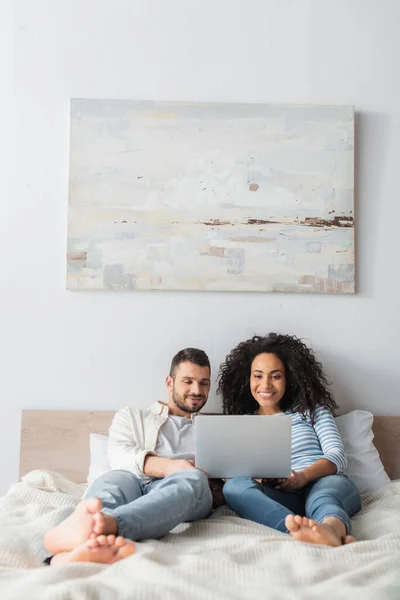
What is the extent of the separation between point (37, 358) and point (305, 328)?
0.99m

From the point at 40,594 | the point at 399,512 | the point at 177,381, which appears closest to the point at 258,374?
the point at 177,381

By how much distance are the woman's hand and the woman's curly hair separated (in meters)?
0.33

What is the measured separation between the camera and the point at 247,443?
1.80 metres

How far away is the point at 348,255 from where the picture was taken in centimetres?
245

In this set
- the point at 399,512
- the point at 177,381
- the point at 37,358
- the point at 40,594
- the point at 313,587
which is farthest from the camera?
the point at 37,358

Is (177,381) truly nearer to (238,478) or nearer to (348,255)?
(238,478)

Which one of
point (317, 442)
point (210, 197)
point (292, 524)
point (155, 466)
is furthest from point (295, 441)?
point (210, 197)

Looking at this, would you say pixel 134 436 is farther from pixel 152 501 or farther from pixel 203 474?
pixel 152 501

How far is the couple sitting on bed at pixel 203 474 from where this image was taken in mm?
1429

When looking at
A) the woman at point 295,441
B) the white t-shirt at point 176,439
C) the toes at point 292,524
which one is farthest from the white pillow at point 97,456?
the toes at point 292,524

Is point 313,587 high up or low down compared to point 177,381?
down

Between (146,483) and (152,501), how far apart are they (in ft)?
1.48

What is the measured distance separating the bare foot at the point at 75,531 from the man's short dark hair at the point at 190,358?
82 cm

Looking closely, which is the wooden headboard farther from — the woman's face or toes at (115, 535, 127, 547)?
A: toes at (115, 535, 127, 547)
